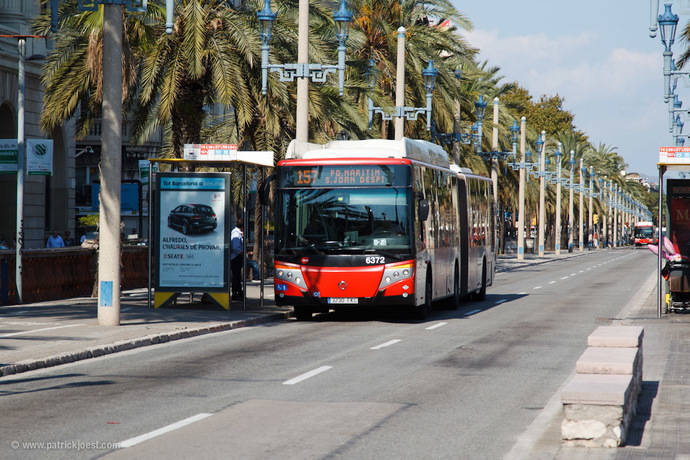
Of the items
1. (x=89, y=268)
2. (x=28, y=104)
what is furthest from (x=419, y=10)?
(x=89, y=268)

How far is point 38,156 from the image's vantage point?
85.4 feet

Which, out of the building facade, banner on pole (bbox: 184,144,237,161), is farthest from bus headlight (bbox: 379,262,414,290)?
the building facade

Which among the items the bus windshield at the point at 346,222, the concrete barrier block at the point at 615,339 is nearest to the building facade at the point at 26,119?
the bus windshield at the point at 346,222

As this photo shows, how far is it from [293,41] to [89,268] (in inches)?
374

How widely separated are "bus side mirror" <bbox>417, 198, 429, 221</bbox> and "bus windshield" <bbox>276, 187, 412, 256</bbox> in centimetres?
24

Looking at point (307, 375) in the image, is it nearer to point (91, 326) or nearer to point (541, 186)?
point (91, 326)

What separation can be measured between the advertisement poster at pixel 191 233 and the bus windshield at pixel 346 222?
1.76m

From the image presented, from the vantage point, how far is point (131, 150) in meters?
67.9

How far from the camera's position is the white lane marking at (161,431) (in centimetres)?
901

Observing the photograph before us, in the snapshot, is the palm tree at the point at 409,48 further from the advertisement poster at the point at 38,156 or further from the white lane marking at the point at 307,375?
the white lane marking at the point at 307,375

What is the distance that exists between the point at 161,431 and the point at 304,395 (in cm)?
260

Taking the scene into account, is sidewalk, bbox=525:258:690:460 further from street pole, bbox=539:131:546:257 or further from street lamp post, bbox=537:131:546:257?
street pole, bbox=539:131:546:257

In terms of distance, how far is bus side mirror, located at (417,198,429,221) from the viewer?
21.7 m

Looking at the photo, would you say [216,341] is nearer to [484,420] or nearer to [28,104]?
[484,420]
